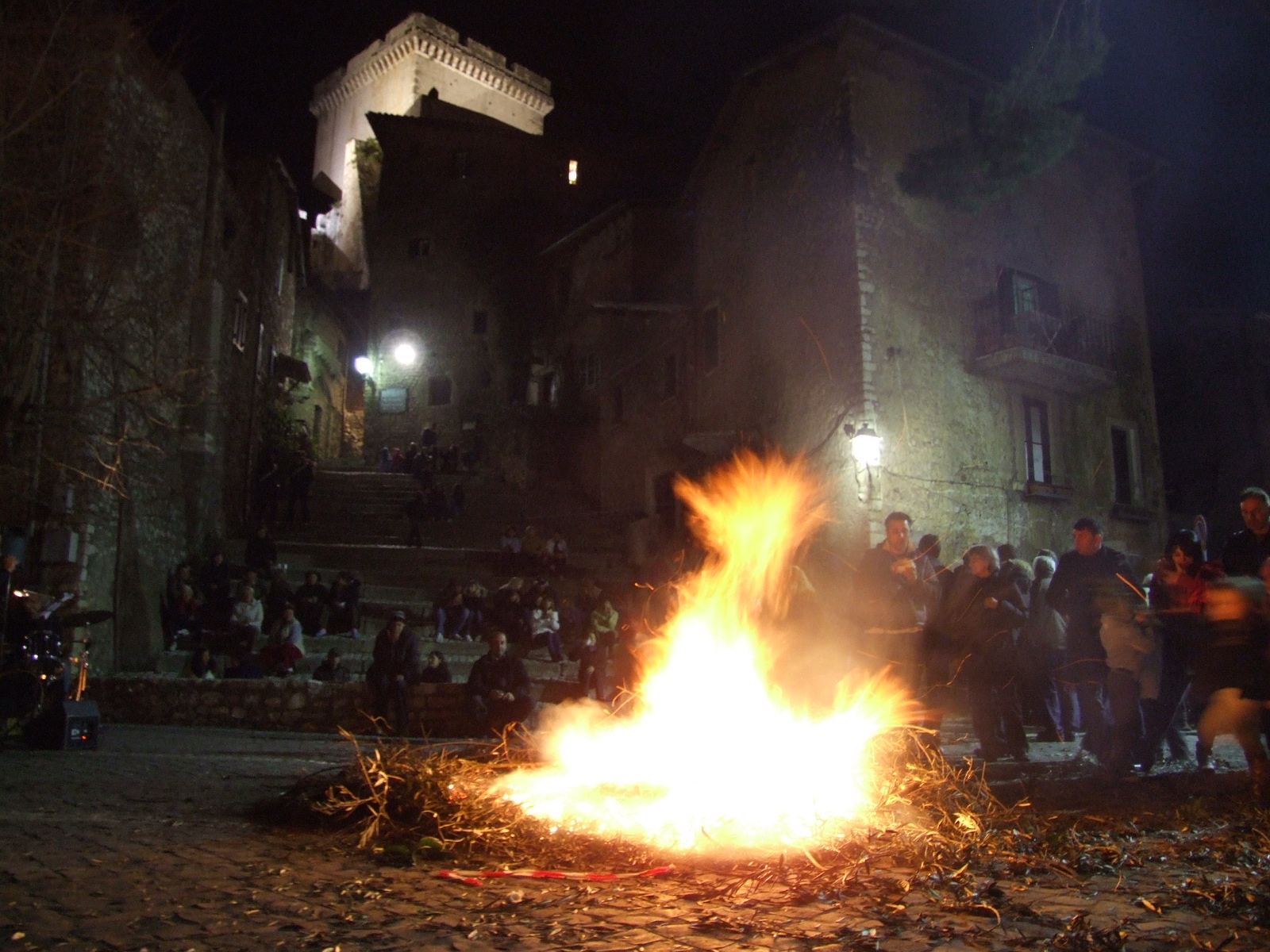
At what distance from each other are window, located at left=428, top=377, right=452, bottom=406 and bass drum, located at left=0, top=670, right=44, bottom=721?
29.8 m

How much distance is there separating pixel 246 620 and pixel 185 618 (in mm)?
1602

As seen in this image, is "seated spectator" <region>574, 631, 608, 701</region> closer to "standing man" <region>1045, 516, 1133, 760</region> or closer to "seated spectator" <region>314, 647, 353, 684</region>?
"seated spectator" <region>314, 647, 353, 684</region>

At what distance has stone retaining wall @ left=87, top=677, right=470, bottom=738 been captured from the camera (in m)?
10.9

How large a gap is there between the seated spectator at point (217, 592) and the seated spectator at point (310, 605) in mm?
1073

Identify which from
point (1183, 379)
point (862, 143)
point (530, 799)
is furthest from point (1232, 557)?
point (1183, 379)

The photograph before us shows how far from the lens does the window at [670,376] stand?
2345 cm

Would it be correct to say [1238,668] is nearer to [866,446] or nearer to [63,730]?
[63,730]

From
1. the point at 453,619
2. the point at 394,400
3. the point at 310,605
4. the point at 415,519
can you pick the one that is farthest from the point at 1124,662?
the point at 394,400

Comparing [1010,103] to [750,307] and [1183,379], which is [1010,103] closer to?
[750,307]

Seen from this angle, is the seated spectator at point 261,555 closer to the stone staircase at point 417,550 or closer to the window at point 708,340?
the stone staircase at point 417,550

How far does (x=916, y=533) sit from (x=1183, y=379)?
588 inches

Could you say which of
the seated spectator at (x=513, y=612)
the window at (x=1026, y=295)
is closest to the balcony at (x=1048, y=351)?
the window at (x=1026, y=295)

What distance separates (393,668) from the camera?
10.5m

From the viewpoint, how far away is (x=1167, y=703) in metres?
6.75
